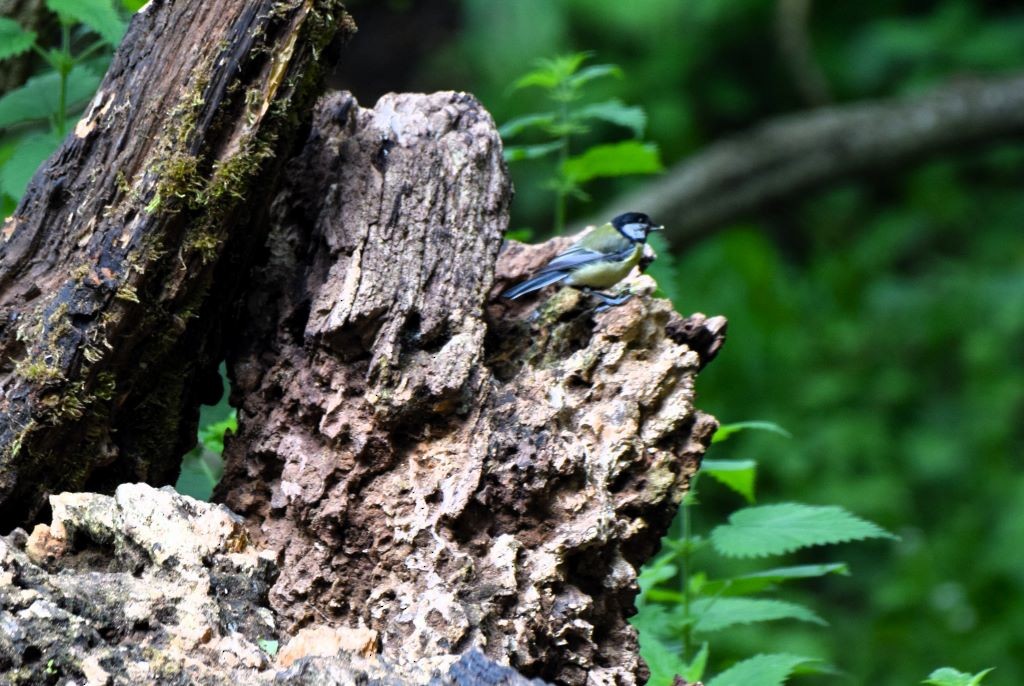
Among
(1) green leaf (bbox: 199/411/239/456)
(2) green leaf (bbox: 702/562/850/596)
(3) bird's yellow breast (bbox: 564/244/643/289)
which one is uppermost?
(3) bird's yellow breast (bbox: 564/244/643/289)

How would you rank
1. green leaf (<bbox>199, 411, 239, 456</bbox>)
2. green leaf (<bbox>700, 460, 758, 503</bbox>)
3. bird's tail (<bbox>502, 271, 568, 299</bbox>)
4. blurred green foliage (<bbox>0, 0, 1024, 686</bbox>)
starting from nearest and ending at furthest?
1. bird's tail (<bbox>502, 271, 568, 299</bbox>)
2. green leaf (<bbox>700, 460, 758, 503</bbox>)
3. green leaf (<bbox>199, 411, 239, 456</bbox>)
4. blurred green foliage (<bbox>0, 0, 1024, 686</bbox>)

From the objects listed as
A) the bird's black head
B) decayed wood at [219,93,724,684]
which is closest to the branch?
the bird's black head

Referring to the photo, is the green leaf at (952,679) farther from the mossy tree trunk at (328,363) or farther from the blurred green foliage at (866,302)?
the blurred green foliage at (866,302)

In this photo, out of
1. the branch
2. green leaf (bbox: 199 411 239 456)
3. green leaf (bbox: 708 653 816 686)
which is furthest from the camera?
the branch

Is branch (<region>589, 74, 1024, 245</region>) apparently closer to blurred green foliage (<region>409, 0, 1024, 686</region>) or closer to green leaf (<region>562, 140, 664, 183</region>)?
blurred green foliage (<region>409, 0, 1024, 686</region>)

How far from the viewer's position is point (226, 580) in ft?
6.32

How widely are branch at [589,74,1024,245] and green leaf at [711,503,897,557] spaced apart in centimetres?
460

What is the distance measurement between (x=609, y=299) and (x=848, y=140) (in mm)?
5471

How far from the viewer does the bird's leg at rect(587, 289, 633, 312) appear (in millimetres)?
2525

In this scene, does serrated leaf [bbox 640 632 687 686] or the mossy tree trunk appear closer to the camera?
the mossy tree trunk

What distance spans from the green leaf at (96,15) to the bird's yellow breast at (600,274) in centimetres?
129

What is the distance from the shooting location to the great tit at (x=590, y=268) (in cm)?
257

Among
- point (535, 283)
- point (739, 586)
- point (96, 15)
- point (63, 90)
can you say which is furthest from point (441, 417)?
point (63, 90)

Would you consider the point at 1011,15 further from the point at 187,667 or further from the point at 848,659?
the point at 187,667
